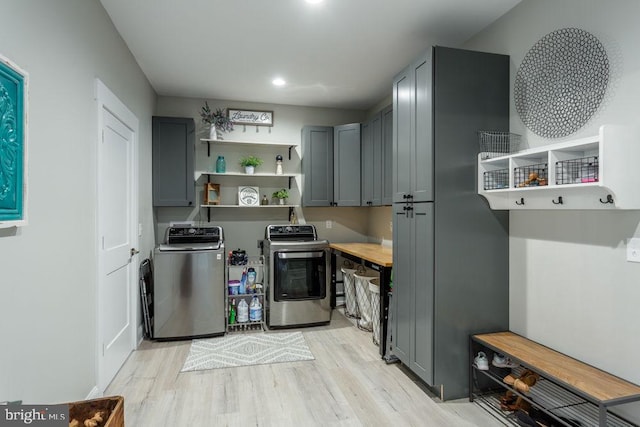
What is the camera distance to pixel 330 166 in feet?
14.6

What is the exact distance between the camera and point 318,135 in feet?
14.5

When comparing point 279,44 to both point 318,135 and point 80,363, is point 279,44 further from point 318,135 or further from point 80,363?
point 80,363

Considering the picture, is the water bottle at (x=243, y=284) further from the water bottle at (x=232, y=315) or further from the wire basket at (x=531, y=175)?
the wire basket at (x=531, y=175)

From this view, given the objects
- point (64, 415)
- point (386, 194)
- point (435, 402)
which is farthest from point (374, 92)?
point (64, 415)

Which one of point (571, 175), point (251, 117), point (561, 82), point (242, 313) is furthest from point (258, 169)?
point (571, 175)

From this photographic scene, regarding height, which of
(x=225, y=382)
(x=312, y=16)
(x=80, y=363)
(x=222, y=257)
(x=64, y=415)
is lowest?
(x=225, y=382)

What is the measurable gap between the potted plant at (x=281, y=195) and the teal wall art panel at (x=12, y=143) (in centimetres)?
311

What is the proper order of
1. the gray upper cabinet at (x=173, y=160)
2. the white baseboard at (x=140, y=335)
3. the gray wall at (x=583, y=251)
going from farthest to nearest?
the gray upper cabinet at (x=173, y=160)
the white baseboard at (x=140, y=335)
the gray wall at (x=583, y=251)

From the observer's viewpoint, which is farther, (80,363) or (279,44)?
(279,44)

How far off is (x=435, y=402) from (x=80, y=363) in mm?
2244

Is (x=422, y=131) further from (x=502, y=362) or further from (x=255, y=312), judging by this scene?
(x=255, y=312)

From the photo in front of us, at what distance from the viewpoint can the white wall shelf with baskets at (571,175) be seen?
5.21 ft

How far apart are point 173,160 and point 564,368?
395cm

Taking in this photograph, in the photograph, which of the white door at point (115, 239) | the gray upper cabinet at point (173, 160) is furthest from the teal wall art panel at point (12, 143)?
the gray upper cabinet at point (173, 160)
